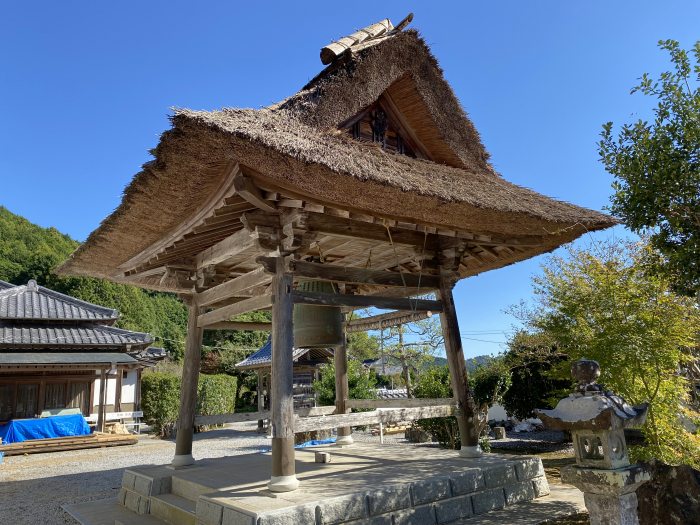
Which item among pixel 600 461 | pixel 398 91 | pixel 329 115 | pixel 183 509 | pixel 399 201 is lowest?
pixel 183 509

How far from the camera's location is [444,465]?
537 centimetres

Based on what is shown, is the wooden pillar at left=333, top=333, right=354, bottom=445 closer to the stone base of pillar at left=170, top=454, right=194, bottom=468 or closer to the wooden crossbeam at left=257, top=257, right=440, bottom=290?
the wooden crossbeam at left=257, top=257, right=440, bottom=290

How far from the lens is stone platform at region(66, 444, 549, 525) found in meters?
3.89

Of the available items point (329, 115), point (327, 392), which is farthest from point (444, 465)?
point (327, 392)

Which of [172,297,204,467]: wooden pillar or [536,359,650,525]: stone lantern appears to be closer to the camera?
[536,359,650,525]: stone lantern

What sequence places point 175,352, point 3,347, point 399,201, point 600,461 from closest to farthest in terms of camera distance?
point 600,461
point 399,201
point 3,347
point 175,352

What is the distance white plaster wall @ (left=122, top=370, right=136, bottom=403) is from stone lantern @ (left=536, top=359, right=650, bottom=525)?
2297 cm

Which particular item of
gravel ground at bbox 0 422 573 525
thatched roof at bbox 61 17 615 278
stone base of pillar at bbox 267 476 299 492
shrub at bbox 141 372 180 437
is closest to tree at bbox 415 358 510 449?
gravel ground at bbox 0 422 573 525

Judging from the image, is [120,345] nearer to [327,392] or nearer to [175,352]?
[327,392]

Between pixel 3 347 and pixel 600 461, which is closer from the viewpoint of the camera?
pixel 600 461

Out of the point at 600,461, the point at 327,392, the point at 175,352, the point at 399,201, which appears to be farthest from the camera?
the point at 175,352

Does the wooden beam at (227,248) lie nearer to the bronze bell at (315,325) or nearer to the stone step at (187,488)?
the bronze bell at (315,325)

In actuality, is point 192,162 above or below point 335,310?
above

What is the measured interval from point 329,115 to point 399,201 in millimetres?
1468
